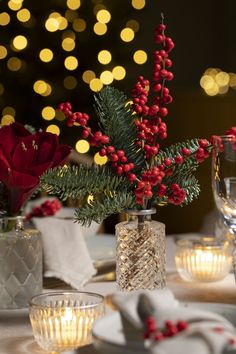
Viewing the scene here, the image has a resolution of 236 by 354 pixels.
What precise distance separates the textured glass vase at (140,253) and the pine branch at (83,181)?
5 cm

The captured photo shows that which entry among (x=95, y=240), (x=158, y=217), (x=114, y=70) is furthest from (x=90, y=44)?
(x=95, y=240)

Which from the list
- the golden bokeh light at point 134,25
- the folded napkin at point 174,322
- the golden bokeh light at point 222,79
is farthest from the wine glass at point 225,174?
the golden bokeh light at point 222,79

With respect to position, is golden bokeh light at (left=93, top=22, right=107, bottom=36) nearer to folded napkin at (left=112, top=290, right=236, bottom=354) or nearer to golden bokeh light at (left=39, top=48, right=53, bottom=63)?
golden bokeh light at (left=39, top=48, right=53, bottom=63)

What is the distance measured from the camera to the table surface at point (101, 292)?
92cm

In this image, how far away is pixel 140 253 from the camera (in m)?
1.08

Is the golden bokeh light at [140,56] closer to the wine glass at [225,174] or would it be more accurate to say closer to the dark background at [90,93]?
the dark background at [90,93]

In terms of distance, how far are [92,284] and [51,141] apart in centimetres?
32

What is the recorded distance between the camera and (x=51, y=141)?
3.44ft

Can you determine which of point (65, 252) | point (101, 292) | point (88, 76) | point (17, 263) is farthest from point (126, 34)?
point (17, 263)

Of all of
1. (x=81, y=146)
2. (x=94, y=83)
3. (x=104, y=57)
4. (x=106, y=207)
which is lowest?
(x=106, y=207)

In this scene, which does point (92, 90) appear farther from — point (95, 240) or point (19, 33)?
point (95, 240)

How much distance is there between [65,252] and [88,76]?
2400 mm

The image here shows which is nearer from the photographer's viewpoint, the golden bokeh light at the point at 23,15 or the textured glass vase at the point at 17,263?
the textured glass vase at the point at 17,263

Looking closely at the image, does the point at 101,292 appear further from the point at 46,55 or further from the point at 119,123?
the point at 46,55
